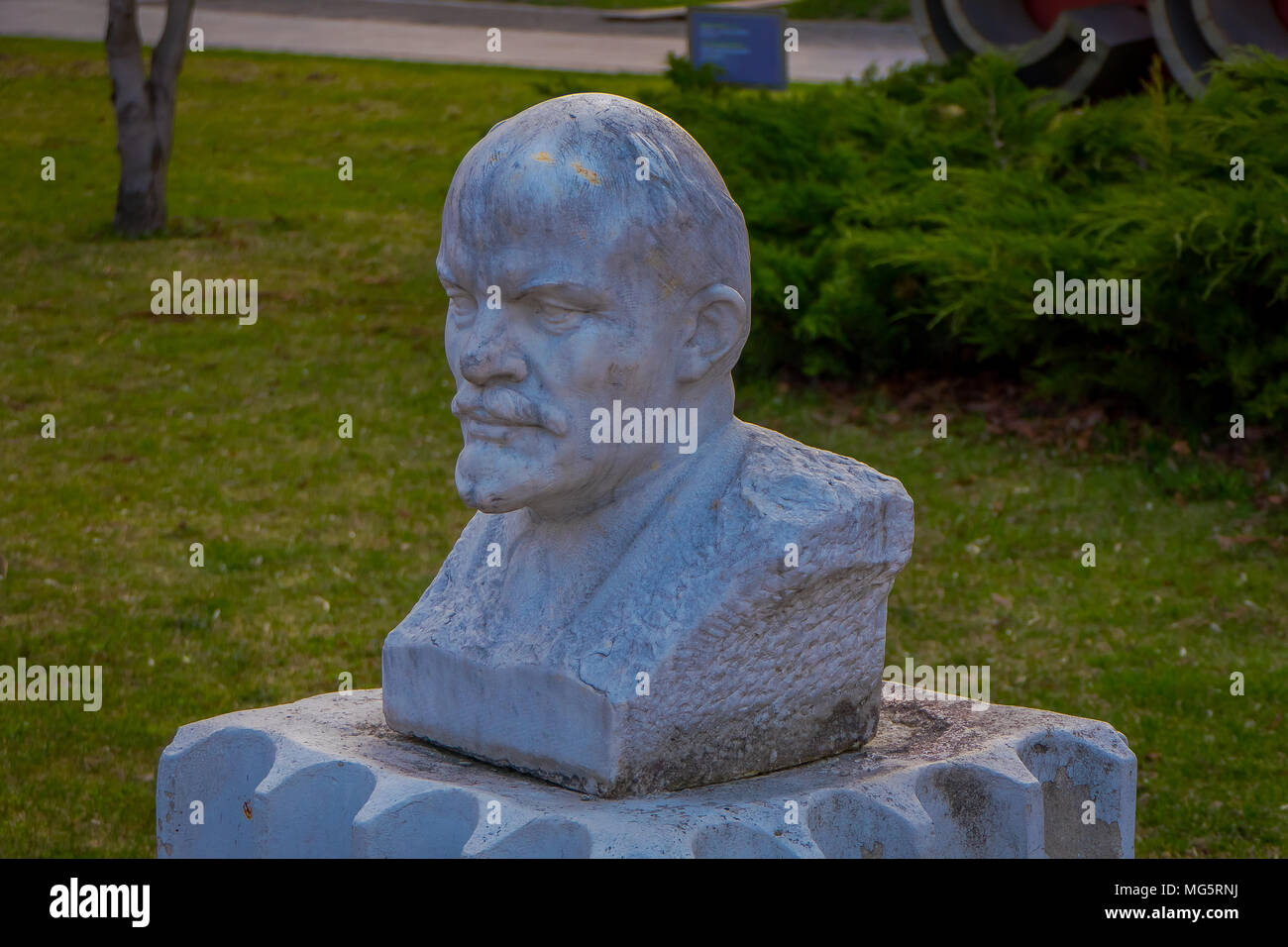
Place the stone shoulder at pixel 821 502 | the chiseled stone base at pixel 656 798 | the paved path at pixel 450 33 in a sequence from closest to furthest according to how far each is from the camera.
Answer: the chiseled stone base at pixel 656 798, the stone shoulder at pixel 821 502, the paved path at pixel 450 33

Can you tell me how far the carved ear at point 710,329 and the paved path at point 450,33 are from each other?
13478mm

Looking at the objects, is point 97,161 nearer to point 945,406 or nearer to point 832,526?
point 945,406

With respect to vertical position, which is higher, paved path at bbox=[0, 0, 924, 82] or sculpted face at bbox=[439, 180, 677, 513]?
paved path at bbox=[0, 0, 924, 82]

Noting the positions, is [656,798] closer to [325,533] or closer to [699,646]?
[699,646]

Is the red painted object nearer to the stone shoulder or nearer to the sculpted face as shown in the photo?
the stone shoulder

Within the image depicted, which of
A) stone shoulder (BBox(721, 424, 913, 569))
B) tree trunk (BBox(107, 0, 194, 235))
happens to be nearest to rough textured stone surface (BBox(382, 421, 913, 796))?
stone shoulder (BBox(721, 424, 913, 569))

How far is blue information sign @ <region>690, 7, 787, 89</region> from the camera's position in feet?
33.3

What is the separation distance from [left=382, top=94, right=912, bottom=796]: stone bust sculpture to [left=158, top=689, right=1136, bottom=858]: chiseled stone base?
13cm

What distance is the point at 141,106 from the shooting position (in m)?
11.1

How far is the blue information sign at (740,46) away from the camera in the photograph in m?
10.2

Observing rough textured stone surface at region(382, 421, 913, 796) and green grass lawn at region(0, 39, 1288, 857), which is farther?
green grass lawn at region(0, 39, 1288, 857)

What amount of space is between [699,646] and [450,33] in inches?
668

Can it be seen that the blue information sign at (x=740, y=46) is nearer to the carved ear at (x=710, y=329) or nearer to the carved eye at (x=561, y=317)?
the carved ear at (x=710, y=329)

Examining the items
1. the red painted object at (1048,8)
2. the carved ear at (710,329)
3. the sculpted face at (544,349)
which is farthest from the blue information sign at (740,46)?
the sculpted face at (544,349)
